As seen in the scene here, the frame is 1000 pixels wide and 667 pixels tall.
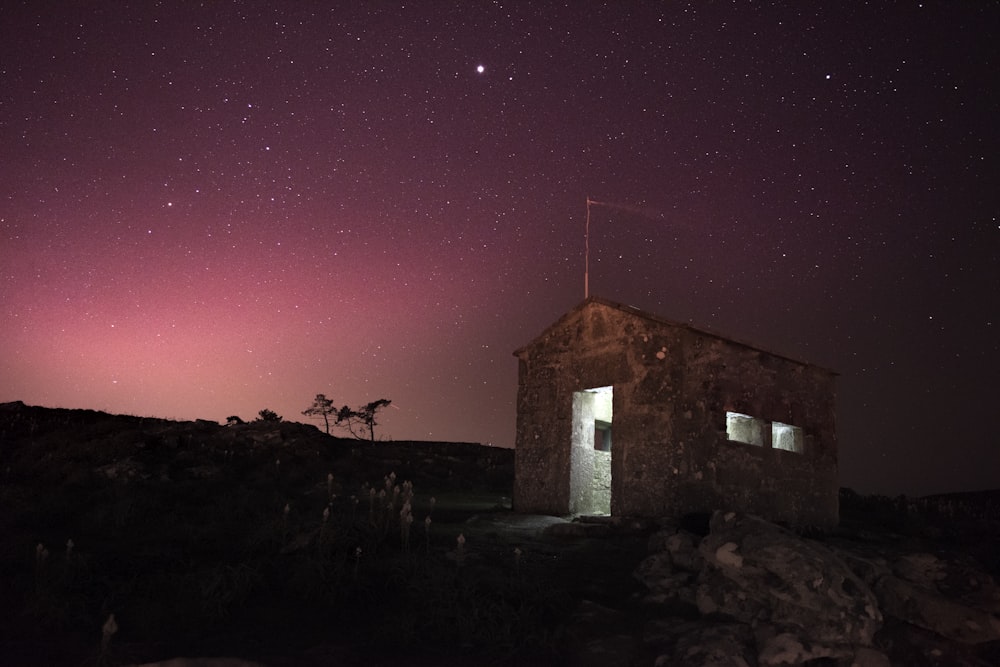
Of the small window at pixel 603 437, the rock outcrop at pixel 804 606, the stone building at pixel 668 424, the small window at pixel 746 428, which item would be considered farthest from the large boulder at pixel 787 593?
the small window at pixel 603 437

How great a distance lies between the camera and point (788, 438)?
1529 centimetres

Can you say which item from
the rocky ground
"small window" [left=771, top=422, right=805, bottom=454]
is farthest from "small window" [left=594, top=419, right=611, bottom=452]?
the rocky ground

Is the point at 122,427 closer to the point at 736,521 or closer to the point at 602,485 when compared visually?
the point at 602,485

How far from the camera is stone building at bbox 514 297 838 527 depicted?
12.8 m

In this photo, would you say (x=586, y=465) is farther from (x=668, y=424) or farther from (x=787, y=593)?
(x=787, y=593)

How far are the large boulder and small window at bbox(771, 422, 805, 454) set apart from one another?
23.5 feet

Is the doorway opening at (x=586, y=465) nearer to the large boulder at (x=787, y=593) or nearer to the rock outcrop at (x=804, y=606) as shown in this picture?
the rock outcrop at (x=804, y=606)

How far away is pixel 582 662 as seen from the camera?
6.62m

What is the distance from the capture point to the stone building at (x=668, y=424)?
12789 mm

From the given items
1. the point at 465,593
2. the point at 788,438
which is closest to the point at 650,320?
the point at 788,438

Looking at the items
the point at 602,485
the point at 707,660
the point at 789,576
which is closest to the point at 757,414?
the point at 602,485

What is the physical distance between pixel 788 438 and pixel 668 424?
166 inches

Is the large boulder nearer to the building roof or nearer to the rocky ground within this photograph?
the rocky ground

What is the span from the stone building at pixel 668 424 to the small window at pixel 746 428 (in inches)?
1.3
